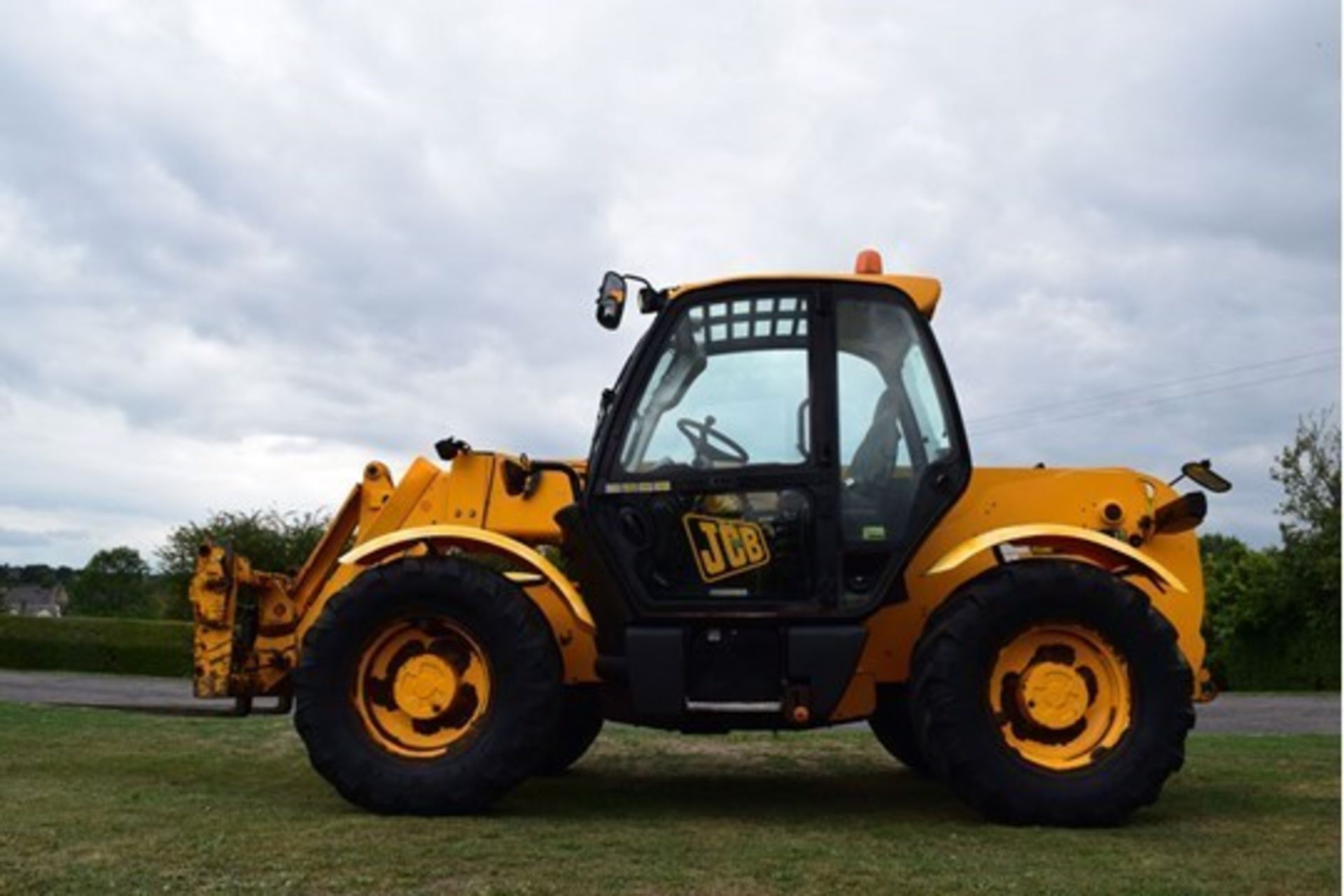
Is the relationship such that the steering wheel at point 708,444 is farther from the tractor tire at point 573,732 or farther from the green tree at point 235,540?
the green tree at point 235,540

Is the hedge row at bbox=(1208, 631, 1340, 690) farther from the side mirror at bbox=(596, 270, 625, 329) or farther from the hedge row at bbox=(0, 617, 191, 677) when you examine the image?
the side mirror at bbox=(596, 270, 625, 329)

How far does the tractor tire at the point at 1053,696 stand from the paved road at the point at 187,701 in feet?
25.4

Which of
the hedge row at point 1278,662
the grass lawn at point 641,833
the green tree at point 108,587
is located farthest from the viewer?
the green tree at point 108,587

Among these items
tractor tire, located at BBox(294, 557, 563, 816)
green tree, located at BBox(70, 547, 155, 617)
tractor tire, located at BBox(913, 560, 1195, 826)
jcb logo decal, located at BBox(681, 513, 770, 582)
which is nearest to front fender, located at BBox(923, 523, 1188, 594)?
tractor tire, located at BBox(913, 560, 1195, 826)

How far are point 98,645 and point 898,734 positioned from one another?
2160cm

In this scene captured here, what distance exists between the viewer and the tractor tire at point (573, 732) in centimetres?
779

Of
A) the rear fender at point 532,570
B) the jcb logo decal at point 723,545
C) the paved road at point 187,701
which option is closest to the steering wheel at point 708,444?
the jcb logo decal at point 723,545

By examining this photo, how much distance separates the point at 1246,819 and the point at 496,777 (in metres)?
3.43

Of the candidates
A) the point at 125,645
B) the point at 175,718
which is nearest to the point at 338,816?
the point at 175,718

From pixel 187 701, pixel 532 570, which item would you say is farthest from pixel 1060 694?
pixel 187 701

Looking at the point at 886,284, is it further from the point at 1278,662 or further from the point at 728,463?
the point at 1278,662

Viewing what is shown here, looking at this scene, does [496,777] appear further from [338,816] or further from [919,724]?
[919,724]

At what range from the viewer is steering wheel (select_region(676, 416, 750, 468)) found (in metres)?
6.68

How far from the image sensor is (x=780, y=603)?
6.59 metres
